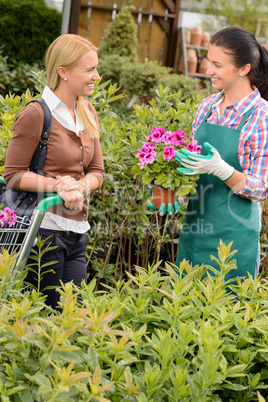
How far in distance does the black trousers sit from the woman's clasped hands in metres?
0.28

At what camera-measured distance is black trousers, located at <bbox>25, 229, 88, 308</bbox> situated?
8.20ft

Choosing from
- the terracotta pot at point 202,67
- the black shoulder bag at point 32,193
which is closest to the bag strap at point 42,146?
the black shoulder bag at point 32,193

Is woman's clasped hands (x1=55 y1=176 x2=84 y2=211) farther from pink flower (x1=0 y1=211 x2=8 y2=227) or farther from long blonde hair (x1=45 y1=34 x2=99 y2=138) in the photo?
long blonde hair (x1=45 y1=34 x2=99 y2=138)

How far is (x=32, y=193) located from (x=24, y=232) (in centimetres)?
25

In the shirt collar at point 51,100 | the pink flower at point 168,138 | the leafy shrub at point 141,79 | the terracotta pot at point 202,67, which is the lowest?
the pink flower at point 168,138

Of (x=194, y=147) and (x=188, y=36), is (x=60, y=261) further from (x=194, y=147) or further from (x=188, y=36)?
(x=188, y=36)

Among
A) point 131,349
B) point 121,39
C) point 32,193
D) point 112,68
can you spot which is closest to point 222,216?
point 32,193

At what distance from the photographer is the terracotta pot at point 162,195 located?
8.61 ft

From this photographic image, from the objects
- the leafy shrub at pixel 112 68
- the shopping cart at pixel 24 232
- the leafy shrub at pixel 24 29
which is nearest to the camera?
the shopping cart at pixel 24 232

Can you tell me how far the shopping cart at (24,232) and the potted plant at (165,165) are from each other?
59 cm

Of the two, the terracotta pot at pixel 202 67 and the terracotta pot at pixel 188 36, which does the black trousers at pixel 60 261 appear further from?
the terracotta pot at pixel 188 36

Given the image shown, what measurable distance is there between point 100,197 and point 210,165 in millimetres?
1180

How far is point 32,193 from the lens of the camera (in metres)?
2.40

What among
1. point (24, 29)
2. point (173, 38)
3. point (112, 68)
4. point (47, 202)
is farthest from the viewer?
point (173, 38)
